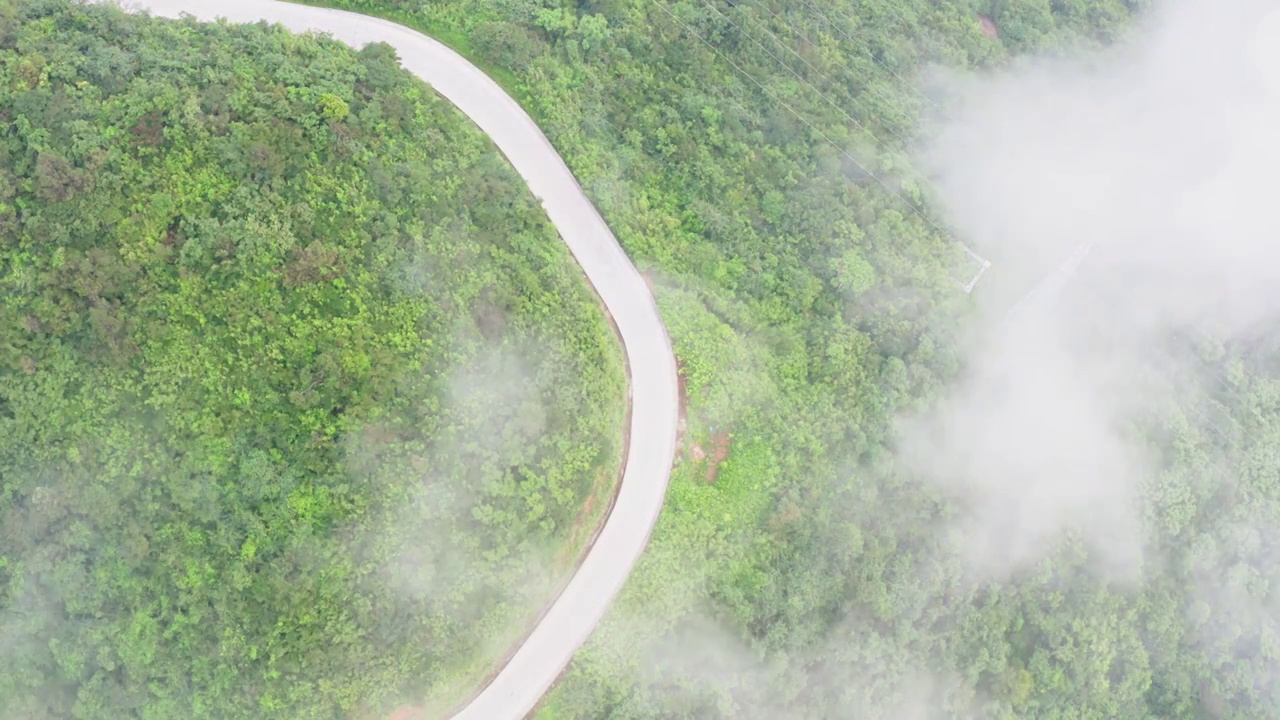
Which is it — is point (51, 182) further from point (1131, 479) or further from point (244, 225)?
point (1131, 479)

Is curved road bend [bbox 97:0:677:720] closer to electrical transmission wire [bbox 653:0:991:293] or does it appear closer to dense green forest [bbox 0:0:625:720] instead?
Result: dense green forest [bbox 0:0:625:720]

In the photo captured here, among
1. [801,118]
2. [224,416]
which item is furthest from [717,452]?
[224,416]

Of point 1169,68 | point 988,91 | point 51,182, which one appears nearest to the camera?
point 51,182

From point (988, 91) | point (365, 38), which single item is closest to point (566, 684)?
point (365, 38)

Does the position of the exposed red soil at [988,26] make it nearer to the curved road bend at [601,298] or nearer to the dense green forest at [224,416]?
the curved road bend at [601,298]

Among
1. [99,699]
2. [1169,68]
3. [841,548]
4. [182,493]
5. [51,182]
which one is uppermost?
[1169,68]

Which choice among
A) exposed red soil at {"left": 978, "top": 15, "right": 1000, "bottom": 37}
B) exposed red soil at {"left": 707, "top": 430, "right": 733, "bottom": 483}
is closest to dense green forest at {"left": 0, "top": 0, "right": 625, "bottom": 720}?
exposed red soil at {"left": 707, "top": 430, "right": 733, "bottom": 483}

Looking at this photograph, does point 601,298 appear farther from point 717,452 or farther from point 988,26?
point 988,26
